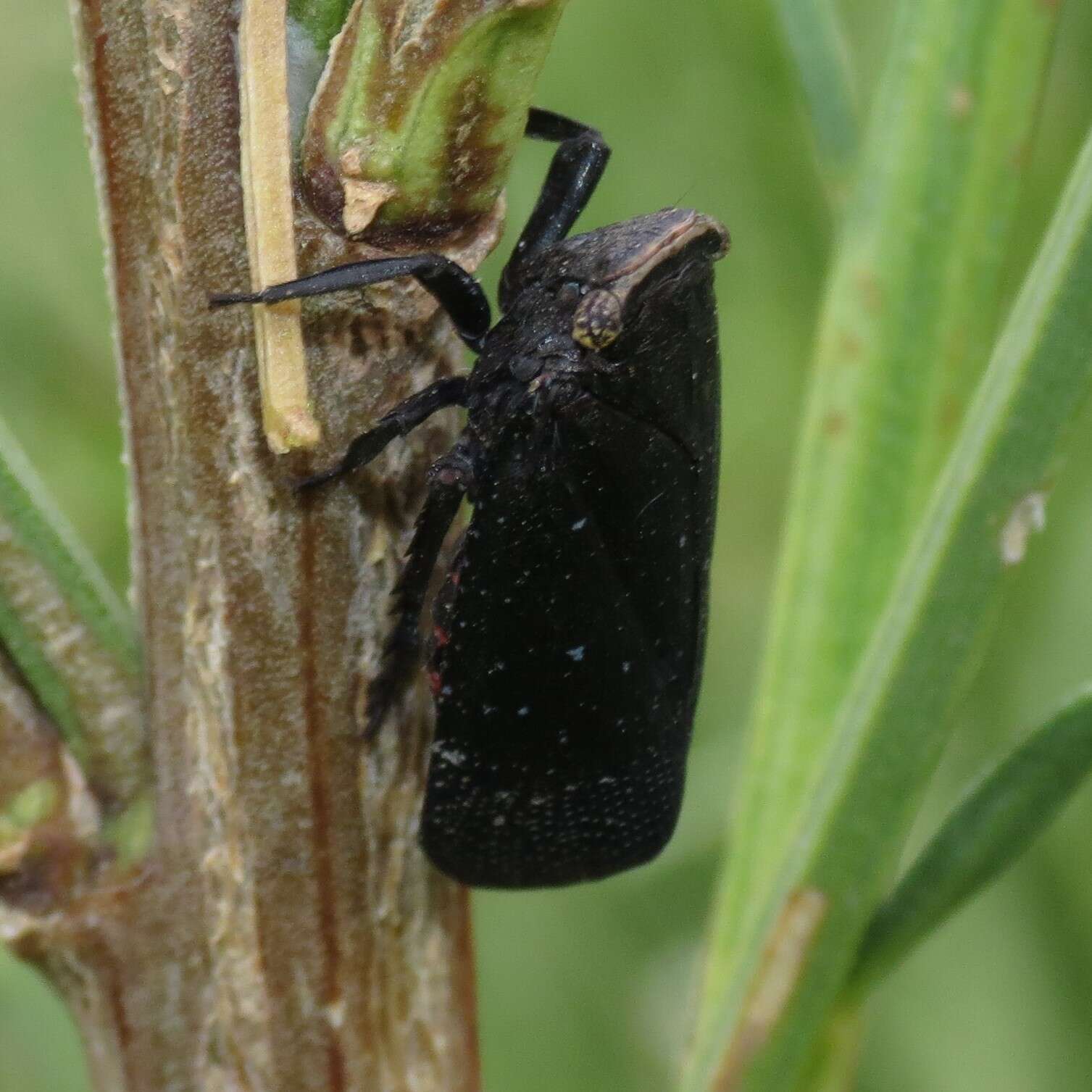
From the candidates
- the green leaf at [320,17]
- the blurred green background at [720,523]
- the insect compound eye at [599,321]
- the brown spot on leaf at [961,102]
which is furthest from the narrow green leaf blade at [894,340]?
the blurred green background at [720,523]

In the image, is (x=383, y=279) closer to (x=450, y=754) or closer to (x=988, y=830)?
(x=450, y=754)

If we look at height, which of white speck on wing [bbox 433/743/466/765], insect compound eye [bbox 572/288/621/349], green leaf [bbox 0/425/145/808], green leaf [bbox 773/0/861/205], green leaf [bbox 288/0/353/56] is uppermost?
green leaf [bbox 773/0/861/205]

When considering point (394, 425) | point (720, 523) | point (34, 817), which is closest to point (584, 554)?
point (394, 425)

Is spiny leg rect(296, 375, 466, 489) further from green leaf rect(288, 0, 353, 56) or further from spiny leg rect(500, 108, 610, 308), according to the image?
spiny leg rect(500, 108, 610, 308)

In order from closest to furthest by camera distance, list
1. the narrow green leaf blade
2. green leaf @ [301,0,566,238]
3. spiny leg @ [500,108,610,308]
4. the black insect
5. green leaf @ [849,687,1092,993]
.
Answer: green leaf @ [301,0,566,238] → green leaf @ [849,687,1092,993] → the narrow green leaf blade → the black insect → spiny leg @ [500,108,610,308]

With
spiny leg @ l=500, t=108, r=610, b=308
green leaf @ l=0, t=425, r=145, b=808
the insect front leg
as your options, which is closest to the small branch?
green leaf @ l=0, t=425, r=145, b=808

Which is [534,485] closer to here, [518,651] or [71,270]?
[518,651]

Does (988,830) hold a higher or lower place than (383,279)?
lower
